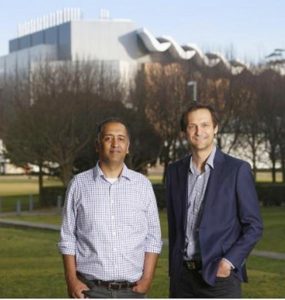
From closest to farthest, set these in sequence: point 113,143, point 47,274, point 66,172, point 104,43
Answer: point 113,143, point 47,274, point 66,172, point 104,43

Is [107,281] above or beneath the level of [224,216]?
beneath

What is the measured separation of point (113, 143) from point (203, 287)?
0.94 meters

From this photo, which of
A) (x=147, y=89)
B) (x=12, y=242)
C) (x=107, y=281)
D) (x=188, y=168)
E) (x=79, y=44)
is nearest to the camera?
(x=107, y=281)

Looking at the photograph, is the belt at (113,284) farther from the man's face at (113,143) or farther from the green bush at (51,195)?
the green bush at (51,195)

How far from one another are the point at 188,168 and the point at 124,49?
297 feet

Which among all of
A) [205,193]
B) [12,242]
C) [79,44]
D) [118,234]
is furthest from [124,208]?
[79,44]

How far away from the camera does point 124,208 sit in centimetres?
454

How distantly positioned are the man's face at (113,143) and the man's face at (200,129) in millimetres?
376

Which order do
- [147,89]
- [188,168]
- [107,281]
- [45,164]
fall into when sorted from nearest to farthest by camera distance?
1. [107,281]
2. [188,168]
3. [45,164]
4. [147,89]

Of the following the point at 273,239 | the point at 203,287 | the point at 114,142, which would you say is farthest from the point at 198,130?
the point at 273,239

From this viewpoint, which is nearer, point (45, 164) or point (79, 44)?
point (45, 164)

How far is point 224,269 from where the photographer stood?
4508mm

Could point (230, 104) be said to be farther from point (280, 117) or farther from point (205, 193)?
point (205, 193)

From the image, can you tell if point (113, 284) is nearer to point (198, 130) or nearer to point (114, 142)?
point (114, 142)
